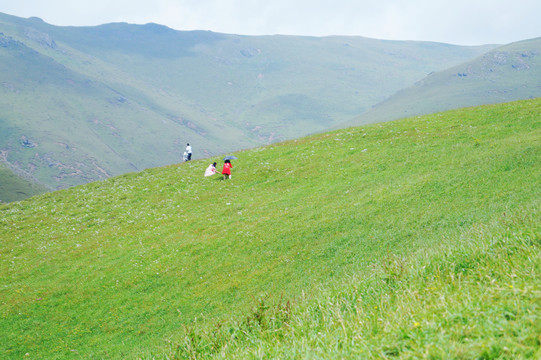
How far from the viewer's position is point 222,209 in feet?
109

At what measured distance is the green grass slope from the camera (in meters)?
7.96

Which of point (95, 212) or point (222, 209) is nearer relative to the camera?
point (222, 209)

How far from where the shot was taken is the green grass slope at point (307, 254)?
7961mm

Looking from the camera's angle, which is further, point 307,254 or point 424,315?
point 307,254

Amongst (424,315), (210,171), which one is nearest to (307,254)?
(424,315)

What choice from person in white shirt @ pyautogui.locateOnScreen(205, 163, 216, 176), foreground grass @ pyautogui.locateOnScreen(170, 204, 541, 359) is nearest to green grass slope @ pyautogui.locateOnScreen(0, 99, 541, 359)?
foreground grass @ pyautogui.locateOnScreen(170, 204, 541, 359)

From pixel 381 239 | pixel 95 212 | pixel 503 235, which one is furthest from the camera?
pixel 95 212

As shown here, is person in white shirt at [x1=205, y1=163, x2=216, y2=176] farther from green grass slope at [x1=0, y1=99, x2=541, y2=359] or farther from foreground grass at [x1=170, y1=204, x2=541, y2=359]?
foreground grass at [x1=170, y1=204, x2=541, y2=359]

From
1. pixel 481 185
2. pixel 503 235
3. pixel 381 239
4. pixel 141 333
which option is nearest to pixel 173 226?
pixel 141 333

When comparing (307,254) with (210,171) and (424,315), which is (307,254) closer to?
(424,315)

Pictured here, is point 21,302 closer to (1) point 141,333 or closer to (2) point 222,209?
(1) point 141,333

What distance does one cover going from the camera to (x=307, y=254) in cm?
2158

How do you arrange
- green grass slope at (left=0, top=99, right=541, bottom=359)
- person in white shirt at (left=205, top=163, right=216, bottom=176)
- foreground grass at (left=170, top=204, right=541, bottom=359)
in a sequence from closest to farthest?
foreground grass at (left=170, top=204, right=541, bottom=359) < green grass slope at (left=0, top=99, right=541, bottom=359) < person in white shirt at (left=205, top=163, right=216, bottom=176)

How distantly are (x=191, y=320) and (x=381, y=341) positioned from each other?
13203 millimetres
